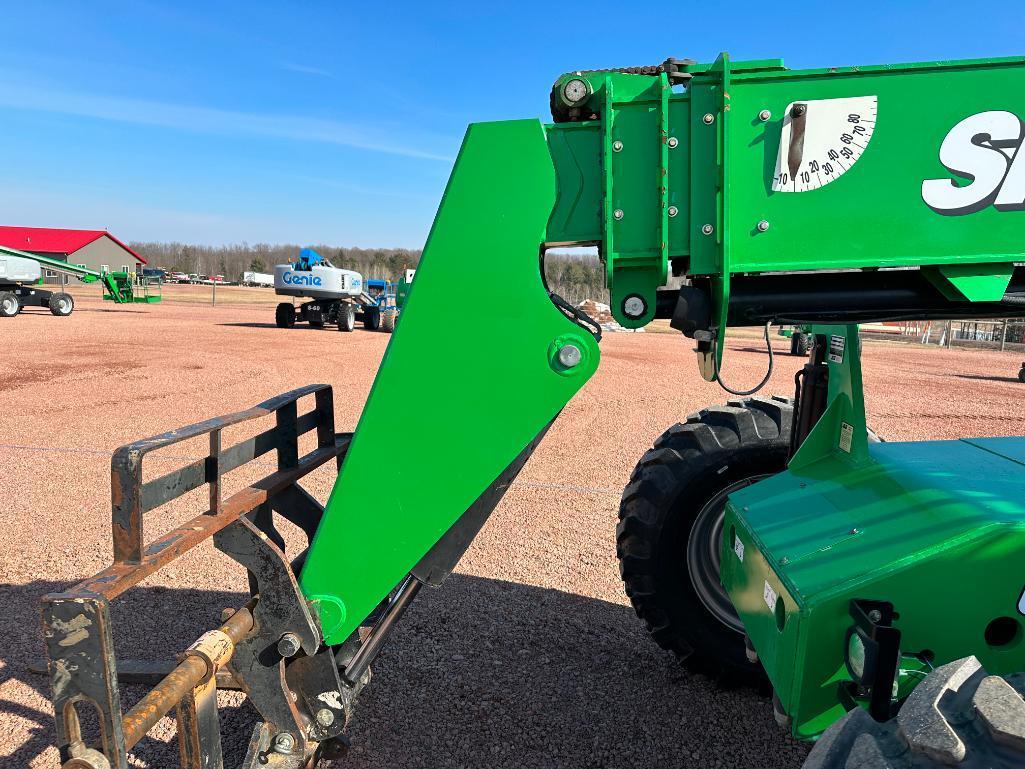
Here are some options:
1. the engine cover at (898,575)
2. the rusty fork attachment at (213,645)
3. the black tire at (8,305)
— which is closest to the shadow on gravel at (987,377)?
the engine cover at (898,575)

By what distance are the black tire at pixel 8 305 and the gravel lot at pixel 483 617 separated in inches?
646

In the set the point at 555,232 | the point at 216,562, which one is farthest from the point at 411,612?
the point at 555,232

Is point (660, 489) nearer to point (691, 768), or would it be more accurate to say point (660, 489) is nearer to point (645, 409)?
point (691, 768)

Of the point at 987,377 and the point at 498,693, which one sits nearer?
the point at 498,693

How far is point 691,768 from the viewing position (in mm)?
2783

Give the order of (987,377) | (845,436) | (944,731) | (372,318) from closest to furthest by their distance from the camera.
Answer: (944,731)
(845,436)
(987,377)
(372,318)

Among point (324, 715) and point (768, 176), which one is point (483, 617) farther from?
point (768, 176)

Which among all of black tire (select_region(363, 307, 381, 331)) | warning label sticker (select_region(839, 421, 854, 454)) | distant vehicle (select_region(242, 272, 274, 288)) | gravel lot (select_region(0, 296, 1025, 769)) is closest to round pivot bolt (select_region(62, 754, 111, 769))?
gravel lot (select_region(0, 296, 1025, 769))

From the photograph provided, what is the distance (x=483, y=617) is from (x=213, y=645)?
2.08 metres

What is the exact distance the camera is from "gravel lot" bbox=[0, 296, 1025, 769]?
2900 millimetres

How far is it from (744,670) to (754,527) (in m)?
1.08

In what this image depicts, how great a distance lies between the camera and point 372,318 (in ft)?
86.5

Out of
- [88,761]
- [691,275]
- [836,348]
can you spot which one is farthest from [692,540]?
[88,761]

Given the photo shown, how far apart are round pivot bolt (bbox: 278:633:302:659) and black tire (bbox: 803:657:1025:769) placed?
1451 millimetres
